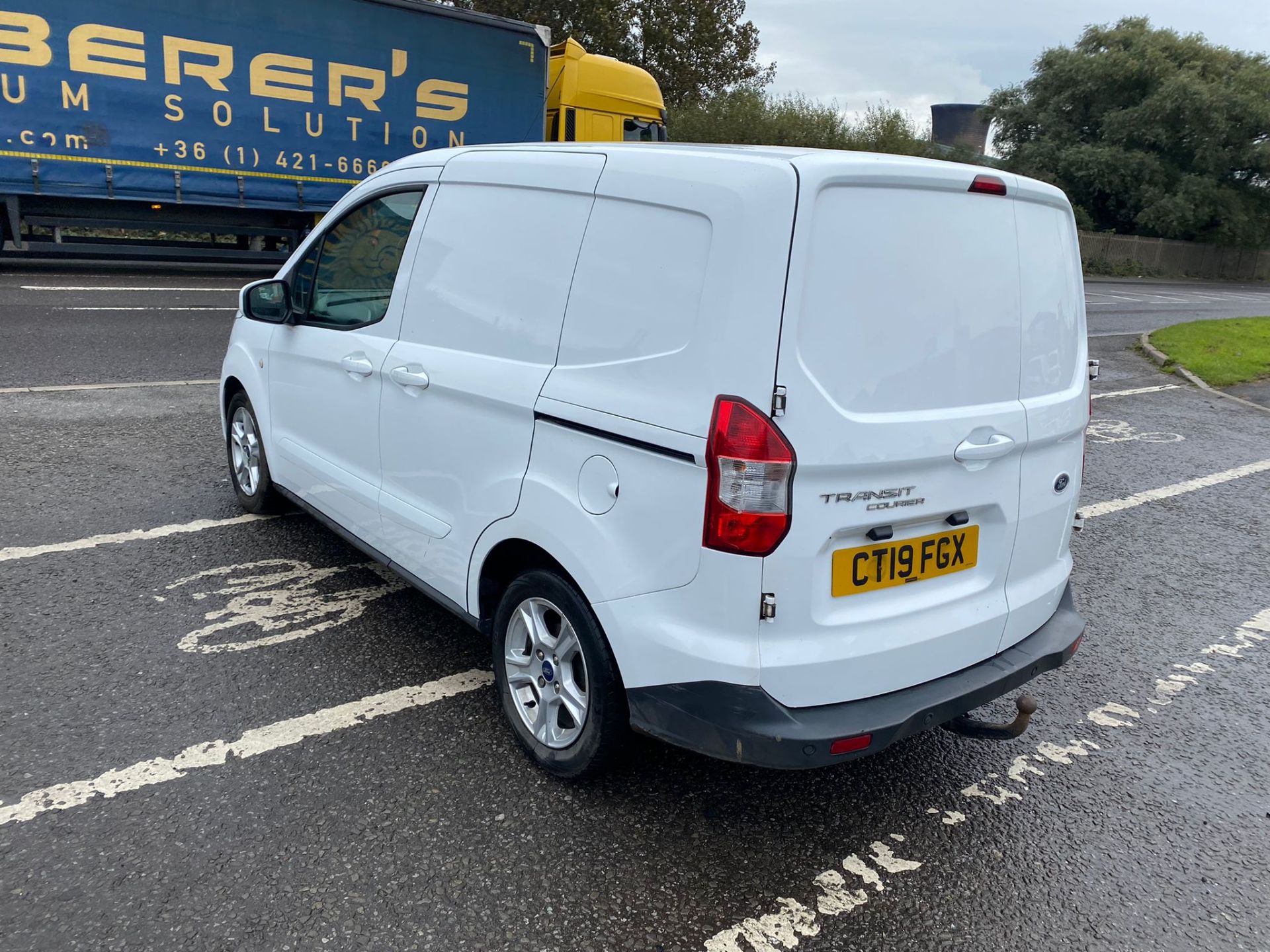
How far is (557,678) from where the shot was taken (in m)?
2.98

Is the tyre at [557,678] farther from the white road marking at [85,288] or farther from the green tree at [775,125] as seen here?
the green tree at [775,125]

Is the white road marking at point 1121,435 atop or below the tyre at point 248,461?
below

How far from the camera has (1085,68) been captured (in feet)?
145

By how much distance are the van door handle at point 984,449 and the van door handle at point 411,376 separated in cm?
175

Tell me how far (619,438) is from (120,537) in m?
3.27

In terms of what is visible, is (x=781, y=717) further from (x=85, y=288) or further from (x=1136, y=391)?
(x=85, y=288)

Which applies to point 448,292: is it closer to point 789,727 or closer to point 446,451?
point 446,451

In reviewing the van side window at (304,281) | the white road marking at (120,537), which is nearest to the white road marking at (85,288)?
the white road marking at (120,537)

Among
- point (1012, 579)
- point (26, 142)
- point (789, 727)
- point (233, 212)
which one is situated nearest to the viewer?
point (789, 727)

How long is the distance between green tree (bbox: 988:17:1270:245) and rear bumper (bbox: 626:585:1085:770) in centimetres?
4575

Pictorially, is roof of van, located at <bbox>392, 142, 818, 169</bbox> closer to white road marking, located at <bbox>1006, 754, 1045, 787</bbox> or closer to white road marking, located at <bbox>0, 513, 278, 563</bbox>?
white road marking, located at <bbox>1006, 754, 1045, 787</bbox>

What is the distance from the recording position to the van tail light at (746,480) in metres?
2.34

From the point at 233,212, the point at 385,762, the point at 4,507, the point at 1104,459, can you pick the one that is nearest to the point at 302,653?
the point at 385,762

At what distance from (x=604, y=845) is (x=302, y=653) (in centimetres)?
159
